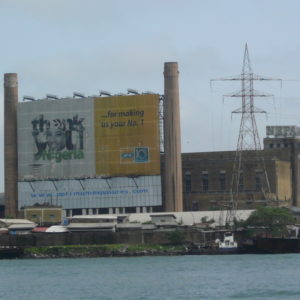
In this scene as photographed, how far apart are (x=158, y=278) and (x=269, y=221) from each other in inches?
2493

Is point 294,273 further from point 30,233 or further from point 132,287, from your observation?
point 30,233

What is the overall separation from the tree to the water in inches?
767

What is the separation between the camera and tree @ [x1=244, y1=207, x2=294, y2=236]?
174 meters

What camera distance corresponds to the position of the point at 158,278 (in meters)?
114

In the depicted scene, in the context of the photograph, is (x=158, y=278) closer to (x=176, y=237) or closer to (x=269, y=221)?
(x=176, y=237)

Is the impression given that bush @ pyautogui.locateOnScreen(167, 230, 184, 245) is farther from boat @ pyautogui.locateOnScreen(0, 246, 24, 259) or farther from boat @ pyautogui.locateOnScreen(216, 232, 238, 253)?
boat @ pyautogui.locateOnScreen(0, 246, 24, 259)

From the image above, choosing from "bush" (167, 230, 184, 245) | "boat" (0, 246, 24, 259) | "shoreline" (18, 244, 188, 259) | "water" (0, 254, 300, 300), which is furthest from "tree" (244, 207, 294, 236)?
"boat" (0, 246, 24, 259)

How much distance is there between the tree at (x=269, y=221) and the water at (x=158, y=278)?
1948 cm

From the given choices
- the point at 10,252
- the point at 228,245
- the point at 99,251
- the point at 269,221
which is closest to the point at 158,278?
the point at 228,245

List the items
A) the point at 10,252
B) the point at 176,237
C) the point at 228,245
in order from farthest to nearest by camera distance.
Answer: the point at 176,237, the point at 10,252, the point at 228,245

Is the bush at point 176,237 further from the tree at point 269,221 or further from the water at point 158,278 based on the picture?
the water at point 158,278

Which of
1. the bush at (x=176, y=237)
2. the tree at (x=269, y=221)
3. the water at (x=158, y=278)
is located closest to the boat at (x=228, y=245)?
the water at (x=158, y=278)

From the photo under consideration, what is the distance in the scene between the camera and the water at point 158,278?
324 feet

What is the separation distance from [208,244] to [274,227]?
40.8 feet
